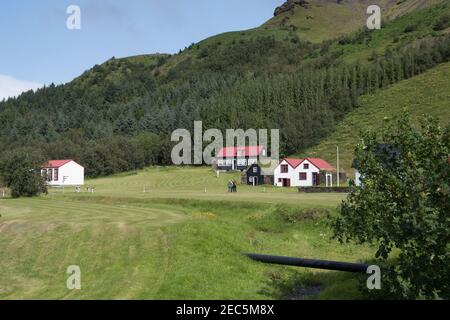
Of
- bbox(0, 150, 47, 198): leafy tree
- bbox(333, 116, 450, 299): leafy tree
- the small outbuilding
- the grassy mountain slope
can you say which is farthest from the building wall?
bbox(333, 116, 450, 299): leafy tree

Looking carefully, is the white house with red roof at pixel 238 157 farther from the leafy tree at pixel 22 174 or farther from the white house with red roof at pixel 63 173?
the leafy tree at pixel 22 174

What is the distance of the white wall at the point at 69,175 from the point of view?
124 metres

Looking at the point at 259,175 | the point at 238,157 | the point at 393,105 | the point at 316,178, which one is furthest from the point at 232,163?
the point at 393,105

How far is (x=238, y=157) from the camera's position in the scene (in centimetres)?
15138

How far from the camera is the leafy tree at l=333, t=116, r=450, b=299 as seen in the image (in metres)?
19.0

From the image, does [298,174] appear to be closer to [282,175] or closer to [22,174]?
[282,175]

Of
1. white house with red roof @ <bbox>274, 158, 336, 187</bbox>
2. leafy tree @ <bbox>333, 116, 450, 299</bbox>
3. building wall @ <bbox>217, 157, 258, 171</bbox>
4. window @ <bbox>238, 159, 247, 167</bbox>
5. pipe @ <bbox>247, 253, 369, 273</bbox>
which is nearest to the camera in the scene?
leafy tree @ <bbox>333, 116, 450, 299</bbox>

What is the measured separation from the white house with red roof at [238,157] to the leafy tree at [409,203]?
12584 cm

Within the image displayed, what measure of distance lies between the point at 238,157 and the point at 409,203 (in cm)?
13178

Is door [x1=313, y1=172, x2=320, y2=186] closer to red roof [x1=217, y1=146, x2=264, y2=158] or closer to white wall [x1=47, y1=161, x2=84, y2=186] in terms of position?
red roof [x1=217, y1=146, x2=264, y2=158]

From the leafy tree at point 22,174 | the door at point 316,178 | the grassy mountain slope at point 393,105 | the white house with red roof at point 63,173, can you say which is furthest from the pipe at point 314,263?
the grassy mountain slope at point 393,105

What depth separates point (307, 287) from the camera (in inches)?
1148

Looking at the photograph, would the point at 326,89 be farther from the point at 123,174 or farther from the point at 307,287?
the point at 307,287
